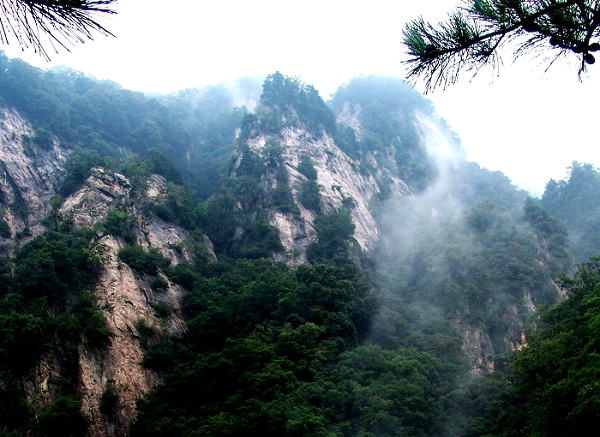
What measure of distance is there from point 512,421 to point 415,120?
4932cm

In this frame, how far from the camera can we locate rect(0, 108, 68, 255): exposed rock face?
30.2m

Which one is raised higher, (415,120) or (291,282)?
(415,120)

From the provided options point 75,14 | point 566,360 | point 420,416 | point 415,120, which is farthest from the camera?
point 415,120

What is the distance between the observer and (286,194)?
129ft

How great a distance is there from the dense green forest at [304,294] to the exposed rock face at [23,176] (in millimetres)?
844

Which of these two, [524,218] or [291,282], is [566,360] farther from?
[524,218]

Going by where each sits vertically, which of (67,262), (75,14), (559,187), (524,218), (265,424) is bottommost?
(75,14)

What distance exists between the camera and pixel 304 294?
25828 millimetres

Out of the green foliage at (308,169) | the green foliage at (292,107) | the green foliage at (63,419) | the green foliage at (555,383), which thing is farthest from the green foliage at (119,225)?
the green foliage at (292,107)

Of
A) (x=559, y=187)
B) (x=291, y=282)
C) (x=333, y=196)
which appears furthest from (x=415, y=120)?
(x=291, y=282)

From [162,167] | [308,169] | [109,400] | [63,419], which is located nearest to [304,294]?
[109,400]

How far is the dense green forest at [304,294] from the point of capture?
17.6m

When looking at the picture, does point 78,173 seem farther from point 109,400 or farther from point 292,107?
point 292,107

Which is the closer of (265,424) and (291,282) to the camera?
(265,424)
